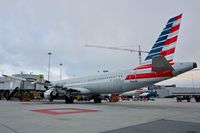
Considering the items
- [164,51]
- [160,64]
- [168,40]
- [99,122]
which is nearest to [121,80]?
[164,51]

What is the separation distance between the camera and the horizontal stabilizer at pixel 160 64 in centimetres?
1634

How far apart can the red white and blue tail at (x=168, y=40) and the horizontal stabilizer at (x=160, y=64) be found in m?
1.71

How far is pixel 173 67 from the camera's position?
1761 centimetres

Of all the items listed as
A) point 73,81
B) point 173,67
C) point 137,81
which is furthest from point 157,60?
point 73,81

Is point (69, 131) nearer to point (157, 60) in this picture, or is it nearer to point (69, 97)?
point (157, 60)

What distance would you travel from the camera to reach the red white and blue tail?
1877 cm

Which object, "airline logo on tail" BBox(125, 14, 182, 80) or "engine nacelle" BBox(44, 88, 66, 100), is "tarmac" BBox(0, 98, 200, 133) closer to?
"airline logo on tail" BBox(125, 14, 182, 80)

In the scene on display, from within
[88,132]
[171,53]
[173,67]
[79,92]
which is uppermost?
[171,53]

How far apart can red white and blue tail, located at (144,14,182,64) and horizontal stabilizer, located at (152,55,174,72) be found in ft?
5.61

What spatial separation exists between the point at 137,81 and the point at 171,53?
168 inches

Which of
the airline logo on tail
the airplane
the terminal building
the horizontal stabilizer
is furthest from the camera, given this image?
the terminal building

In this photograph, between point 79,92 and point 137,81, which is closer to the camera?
point 137,81

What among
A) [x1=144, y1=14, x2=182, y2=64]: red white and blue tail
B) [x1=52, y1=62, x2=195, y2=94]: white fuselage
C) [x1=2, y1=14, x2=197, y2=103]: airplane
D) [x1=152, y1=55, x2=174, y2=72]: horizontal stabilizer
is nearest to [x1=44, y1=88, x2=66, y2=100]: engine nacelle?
[x1=2, y1=14, x2=197, y2=103]: airplane

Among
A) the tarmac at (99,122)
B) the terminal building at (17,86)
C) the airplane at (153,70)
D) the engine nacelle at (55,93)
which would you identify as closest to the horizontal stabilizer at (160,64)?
the airplane at (153,70)
